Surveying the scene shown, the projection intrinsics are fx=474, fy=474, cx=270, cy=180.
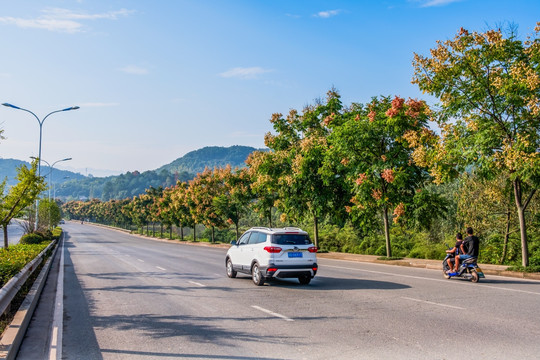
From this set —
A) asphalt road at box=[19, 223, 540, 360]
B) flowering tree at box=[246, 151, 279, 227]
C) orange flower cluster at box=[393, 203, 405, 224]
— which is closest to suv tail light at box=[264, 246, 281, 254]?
asphalt road at box=[19, 223, 540, 360]

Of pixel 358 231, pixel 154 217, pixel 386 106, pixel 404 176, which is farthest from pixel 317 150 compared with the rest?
pixel 154 217

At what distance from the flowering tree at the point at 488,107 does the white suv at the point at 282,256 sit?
6.79m

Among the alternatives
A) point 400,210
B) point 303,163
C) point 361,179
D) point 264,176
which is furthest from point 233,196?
point 400,210

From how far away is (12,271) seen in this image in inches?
A: 489

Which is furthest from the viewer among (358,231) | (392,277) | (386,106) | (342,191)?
(358,231)

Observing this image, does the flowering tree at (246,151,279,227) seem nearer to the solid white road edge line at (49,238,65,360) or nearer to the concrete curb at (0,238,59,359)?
the solid white road edge line at (49,238,65,360)

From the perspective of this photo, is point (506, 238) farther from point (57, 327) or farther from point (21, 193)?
point (21, 193)

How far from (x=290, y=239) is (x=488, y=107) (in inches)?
349

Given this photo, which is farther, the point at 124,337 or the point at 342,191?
the point at 342,191

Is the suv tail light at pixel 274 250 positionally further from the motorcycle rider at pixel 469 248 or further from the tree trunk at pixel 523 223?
the tree trunk at pixel 523 223

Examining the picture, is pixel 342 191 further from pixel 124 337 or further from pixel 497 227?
pixel 124 337

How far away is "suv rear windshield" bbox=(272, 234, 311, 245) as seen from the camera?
14.0 meters

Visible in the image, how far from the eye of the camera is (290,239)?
1416cm

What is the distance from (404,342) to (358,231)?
29.4 m
